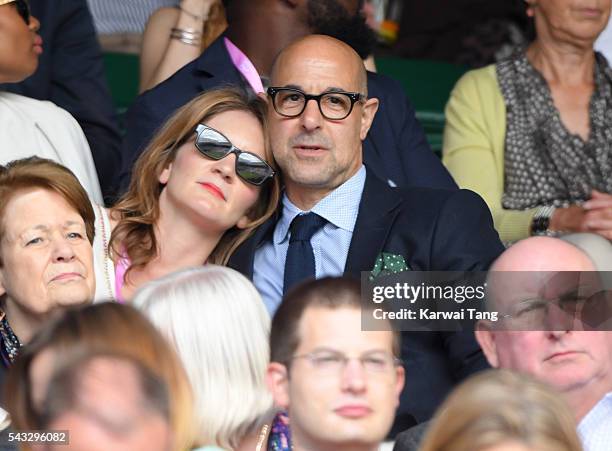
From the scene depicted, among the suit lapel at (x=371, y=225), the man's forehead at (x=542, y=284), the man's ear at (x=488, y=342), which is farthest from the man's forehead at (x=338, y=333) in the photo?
the suit lapel at (x=371, y=225)

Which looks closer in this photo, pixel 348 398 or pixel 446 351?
pixel 348 398

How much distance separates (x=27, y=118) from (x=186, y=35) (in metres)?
0.84

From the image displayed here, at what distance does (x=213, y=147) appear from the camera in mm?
4230

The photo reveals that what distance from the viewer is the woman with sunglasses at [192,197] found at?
166 inches

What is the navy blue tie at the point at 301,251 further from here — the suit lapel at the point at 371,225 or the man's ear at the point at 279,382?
the man's ear at the point at 279,382

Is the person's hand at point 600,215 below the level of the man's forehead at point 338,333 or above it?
above

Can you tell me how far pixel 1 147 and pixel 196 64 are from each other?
29.5 inches

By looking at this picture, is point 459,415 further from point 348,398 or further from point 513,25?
point 513,25

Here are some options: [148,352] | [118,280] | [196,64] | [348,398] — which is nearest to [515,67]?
[196,64]

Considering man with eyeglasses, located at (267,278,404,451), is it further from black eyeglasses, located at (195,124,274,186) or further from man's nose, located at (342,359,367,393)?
black eyeglasses, located at (195,124,274,186)

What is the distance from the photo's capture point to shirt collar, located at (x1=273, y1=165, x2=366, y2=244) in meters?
4.16

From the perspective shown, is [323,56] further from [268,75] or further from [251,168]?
[268,75]

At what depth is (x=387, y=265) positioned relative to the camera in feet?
13.1

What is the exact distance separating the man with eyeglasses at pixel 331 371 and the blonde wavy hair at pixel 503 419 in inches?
10.1
